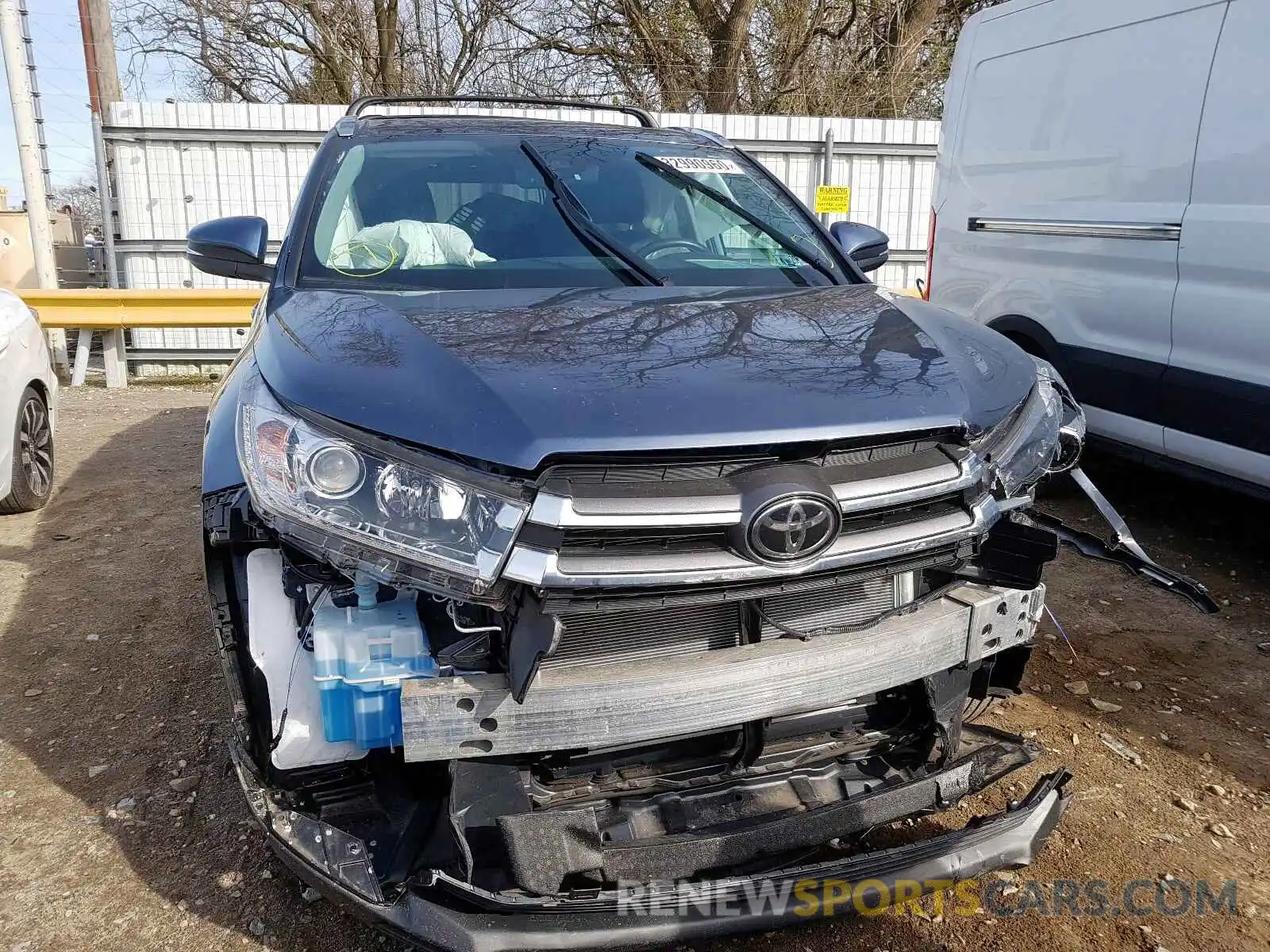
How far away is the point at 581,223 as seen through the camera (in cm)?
296

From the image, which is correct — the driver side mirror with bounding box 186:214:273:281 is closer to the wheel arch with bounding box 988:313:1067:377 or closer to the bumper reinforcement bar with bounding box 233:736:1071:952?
the bumper reinforcement bar with bounding box 233:736:1071:952

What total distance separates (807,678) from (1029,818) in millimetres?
651

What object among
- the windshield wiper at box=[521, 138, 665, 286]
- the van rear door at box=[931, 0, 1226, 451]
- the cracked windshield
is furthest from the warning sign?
the windshield wiper at box=[521, 138, 665, 286]

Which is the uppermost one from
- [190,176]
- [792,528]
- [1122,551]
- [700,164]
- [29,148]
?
[29,148]

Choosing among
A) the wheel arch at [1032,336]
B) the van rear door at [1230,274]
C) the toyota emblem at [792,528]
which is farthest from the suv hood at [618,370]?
the wheel arch at [1032,336]

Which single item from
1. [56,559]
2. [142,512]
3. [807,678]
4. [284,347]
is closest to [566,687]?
[807,678]

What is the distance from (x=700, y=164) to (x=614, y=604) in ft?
7.27

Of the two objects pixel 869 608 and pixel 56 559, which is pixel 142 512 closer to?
pixel 56 559

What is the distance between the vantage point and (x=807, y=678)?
1825 mm

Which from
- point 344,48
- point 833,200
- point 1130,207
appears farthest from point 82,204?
point 1130,207

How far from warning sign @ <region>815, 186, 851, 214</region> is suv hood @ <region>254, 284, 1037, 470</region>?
745 cm

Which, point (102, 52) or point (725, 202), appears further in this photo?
point (102, 52)

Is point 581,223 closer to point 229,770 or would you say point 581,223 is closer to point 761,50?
point 229,770

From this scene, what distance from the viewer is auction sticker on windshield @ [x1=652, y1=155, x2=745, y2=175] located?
11.1ft
